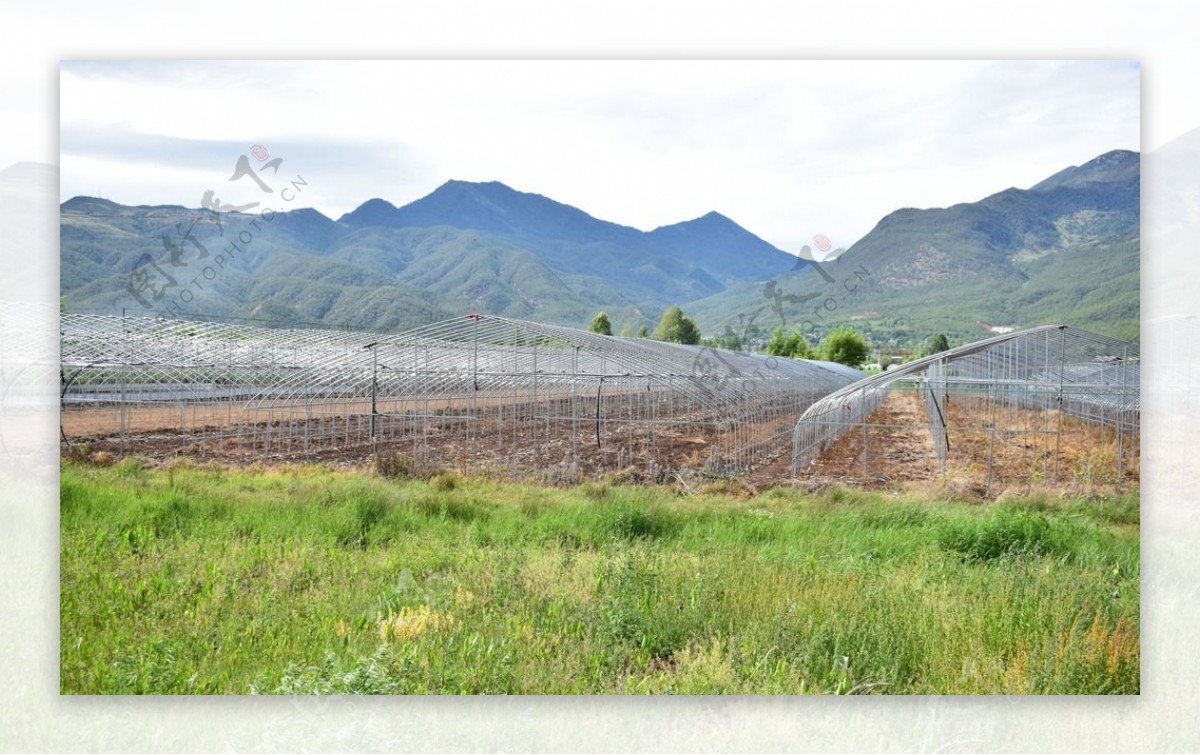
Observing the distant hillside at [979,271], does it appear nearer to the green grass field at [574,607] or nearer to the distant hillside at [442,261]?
the distant hillside at [442,261]

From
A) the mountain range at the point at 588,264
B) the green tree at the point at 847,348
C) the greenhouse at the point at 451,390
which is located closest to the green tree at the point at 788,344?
the mountain range at the point at 588,264

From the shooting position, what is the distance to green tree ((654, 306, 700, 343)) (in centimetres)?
4531

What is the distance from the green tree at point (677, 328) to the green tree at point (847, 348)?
8251mm

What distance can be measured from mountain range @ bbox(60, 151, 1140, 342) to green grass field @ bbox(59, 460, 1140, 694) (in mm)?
2884

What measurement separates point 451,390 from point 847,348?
21239 mm

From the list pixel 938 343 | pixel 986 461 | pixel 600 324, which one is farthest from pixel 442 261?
pixel 986 461

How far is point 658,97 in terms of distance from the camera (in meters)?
7.25

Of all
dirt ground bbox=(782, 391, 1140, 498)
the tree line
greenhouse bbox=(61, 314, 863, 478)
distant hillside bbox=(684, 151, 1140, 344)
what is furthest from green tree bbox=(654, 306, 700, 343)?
dirt ground bbox=(782, 391, 1140, 498)

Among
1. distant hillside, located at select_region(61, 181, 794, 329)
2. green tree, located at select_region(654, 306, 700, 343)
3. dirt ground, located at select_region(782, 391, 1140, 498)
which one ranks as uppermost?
distant hillside, located at select_region(61, 181, 794, 329)

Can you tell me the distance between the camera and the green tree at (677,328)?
45.3 m

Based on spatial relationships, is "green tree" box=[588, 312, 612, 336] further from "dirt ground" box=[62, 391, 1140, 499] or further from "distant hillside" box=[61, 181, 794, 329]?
"dirt ground" box=[62, 391, 1140, 499]

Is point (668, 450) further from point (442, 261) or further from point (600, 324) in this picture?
point (600, 324)

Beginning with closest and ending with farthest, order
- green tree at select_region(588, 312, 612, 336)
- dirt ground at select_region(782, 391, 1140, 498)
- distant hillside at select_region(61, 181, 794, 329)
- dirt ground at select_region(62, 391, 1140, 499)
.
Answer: dirt ground at select_region(782, 391, 1140, 498) < dirt ground at select_region(62, 391, 1140, 499) < distant hillside at select_region(61, 181, 794, 329) < green tree at select_region(588, 312, 612, 336)

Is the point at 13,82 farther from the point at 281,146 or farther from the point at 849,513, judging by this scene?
the point at 849,513
